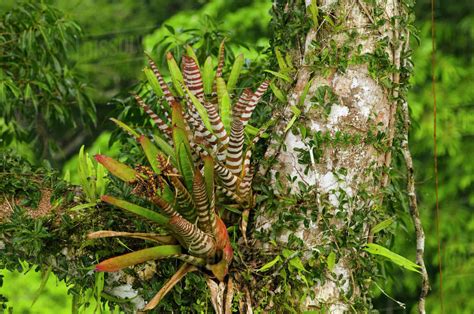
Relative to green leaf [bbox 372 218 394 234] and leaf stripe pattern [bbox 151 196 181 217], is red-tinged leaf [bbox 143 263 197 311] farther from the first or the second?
green leaf [bbox 372 218 394 234]

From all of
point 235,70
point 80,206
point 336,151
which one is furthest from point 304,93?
point 80,206

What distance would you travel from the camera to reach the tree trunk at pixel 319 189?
2107 millimetres

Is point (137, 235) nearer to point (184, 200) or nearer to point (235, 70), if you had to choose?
point (184, 200)

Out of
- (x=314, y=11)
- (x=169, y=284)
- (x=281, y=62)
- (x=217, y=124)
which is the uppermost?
(x=314, y=11)

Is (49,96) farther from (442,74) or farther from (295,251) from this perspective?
(442,74)

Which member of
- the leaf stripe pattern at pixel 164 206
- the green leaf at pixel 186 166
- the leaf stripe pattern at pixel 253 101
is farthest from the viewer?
the leaf stripe pattern at pixel 253 101

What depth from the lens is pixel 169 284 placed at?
204cm

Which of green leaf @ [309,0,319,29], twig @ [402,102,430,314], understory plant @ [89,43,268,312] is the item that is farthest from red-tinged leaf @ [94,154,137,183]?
twig @ [402,102,430,314]

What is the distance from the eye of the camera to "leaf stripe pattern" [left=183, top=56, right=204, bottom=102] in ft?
7.02

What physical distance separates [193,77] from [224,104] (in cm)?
10

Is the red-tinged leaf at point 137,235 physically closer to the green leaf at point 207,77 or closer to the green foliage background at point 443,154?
the green leaf at point 207,77

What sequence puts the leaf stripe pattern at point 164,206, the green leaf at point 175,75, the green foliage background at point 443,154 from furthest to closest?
the green foliage background at point 443,154 < the green leaf at point 175,75 < the leaf stripe pattern at point 164,206

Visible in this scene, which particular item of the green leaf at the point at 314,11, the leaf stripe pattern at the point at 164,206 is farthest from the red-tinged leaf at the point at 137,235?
the green leaf at the point at 314,11

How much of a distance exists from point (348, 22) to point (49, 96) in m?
1.74
